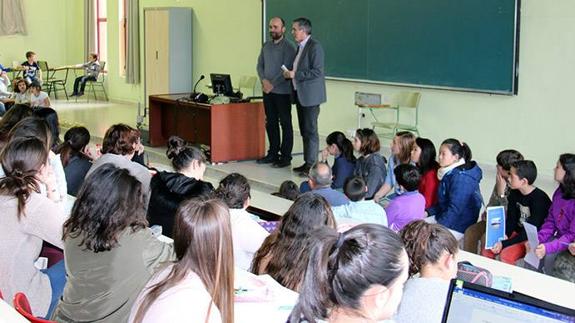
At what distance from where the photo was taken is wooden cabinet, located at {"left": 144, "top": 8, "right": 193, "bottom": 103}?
42.2 feet

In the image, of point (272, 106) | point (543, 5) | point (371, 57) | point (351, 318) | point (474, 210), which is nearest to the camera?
point (351, 318)

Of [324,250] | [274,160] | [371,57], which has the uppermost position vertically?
[371,57]

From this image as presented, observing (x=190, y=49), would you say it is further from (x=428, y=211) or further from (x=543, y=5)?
(x=428, y=211)

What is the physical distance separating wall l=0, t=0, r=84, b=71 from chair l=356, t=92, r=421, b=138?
31.9 ft

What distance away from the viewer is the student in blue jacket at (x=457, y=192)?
4.75m

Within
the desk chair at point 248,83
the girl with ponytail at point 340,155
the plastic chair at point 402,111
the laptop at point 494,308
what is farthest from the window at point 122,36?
the laptop at point 494,308

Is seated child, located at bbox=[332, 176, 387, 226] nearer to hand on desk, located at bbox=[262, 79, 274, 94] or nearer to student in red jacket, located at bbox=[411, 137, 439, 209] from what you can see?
student in red jacket, located at bbox=[411, 137, 439, 209]

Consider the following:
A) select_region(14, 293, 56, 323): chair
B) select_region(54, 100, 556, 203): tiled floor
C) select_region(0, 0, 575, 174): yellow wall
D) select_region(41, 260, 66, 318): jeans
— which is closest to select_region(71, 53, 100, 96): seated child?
select_region(54, 100, 556, 203): tiled floor

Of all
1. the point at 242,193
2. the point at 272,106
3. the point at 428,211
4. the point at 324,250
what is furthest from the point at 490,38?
the point at 324,250

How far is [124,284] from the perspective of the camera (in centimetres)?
273

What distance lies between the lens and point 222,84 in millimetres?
9008

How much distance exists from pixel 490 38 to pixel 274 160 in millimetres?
2659

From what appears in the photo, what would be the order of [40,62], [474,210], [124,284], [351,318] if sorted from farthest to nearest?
[40,62]
[474,210]
[124,284]
[351,318]

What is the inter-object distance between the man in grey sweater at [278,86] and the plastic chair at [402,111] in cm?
147
